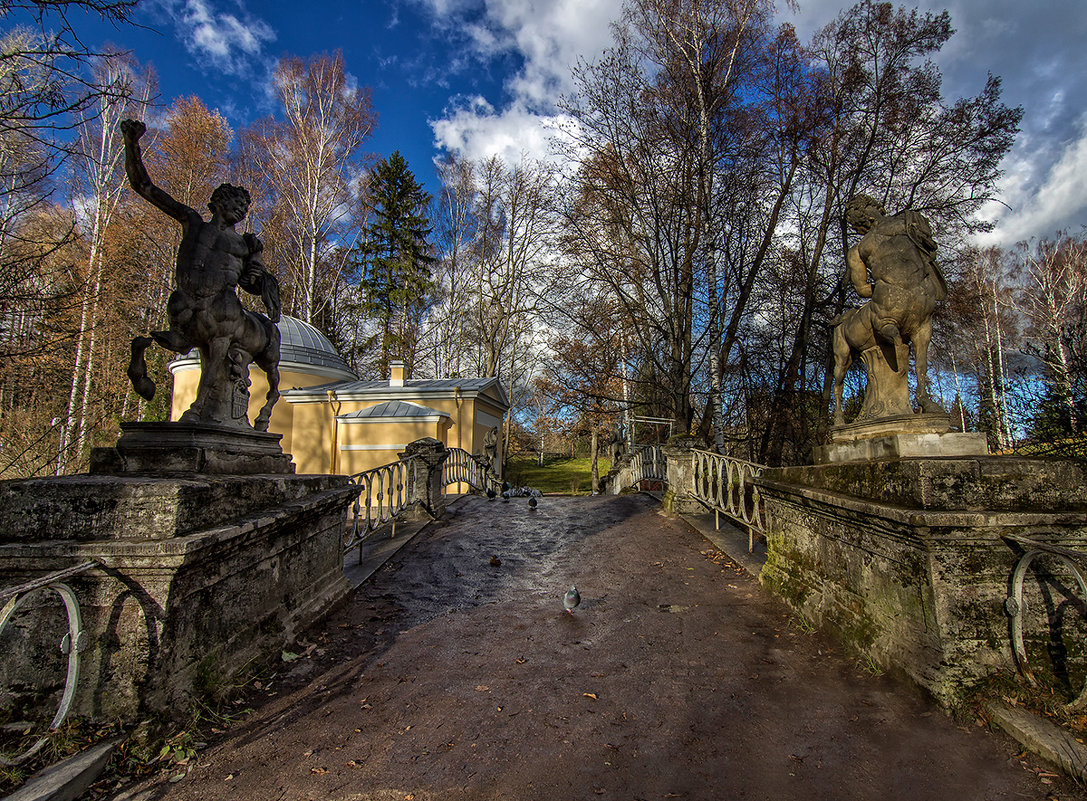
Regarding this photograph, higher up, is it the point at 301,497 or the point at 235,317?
the point at 235,317

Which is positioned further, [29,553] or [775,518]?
[775,518]

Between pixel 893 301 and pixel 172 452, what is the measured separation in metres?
4.85

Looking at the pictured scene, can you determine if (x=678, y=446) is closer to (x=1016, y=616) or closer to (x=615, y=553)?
(x=615, y=553)

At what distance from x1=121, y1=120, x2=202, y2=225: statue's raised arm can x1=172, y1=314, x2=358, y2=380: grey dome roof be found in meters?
16.0

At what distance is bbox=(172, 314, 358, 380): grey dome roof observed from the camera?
1830 centimetres

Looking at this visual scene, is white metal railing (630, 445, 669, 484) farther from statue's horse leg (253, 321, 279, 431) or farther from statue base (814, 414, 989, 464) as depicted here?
statue's horse leg (253, 321, 279, 431)

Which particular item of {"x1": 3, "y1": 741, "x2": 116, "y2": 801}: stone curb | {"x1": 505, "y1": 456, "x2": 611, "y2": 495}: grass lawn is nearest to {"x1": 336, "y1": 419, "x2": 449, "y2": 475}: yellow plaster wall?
{"x1": 505, "y1": 456, "x2": 611, "y2": 495}: grass lawn

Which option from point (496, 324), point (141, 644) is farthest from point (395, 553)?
point (496, 324)

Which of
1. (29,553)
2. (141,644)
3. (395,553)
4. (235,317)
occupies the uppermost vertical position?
(235,317)

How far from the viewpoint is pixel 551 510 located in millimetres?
9672

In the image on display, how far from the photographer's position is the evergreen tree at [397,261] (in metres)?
26.7

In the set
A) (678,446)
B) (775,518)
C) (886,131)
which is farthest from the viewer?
(886,131)

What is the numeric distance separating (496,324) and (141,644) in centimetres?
2535

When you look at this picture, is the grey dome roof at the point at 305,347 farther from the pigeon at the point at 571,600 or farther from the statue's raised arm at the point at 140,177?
the pigeon at the point at 571,600
